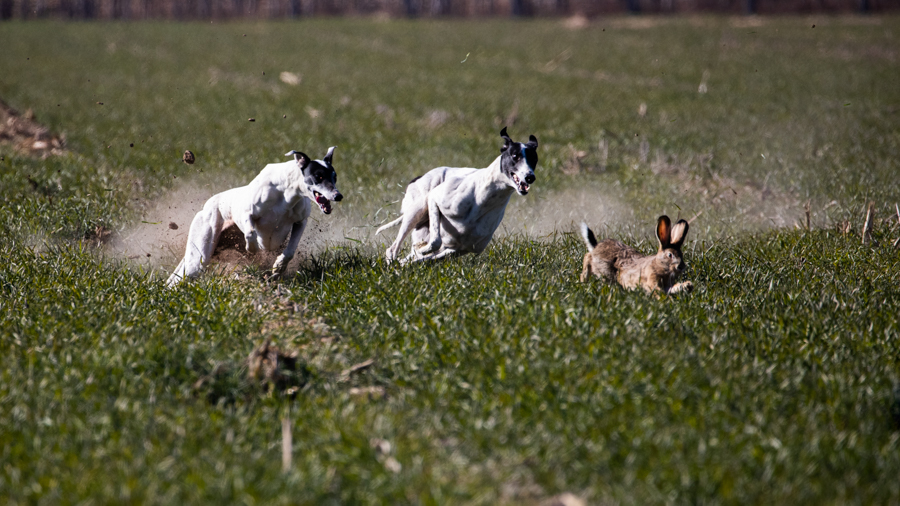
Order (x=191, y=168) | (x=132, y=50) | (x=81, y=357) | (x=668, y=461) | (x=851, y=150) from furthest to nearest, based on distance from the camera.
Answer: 1. (x=132, y=50)
2. (x=851, y=150)
3. (x=191, y=168)
4. (x=81, y=357)
5. (x=668, y=461)

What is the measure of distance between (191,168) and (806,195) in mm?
9085

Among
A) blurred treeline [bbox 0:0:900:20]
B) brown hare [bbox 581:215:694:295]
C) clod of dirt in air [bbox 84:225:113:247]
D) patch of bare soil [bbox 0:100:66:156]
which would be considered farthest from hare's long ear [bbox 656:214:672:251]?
blurred treeline [bbox 0:0:900:20]

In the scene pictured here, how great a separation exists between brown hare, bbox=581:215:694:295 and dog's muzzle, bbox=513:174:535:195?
27.5 inches

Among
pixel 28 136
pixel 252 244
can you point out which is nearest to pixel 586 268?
pixel 252 244

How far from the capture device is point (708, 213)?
9641mm

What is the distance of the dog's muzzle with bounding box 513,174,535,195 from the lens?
20.2 feet

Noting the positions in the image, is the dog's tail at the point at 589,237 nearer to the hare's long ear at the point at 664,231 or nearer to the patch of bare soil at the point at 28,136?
the hare's long ear at the point at 664,231

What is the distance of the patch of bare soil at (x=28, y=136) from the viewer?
12945 millimetres

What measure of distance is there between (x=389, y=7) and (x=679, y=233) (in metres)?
74.1

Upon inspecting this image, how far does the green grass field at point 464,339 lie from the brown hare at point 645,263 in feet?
0.83

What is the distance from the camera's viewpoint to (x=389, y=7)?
247 feet

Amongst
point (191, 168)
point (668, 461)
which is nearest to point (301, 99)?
point (191, 168)

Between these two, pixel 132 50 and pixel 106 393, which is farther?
pixel 132 50

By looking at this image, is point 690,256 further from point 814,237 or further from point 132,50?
point 132,50
